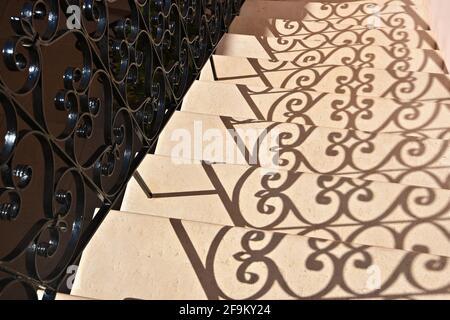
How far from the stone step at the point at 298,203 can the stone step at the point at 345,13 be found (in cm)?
224

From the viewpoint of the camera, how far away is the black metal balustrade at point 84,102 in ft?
4.25

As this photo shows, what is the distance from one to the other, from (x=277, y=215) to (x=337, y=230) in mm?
230

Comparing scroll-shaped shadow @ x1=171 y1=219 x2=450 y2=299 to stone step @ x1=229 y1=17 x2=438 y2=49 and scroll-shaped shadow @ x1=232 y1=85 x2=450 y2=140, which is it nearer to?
scroll-shaped shadow @ x1=232 y1=85 x2=450 y2=140

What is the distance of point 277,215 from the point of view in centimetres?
209

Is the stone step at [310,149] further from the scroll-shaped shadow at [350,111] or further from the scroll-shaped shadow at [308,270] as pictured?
the scroll-shaped shadow at [308,270]

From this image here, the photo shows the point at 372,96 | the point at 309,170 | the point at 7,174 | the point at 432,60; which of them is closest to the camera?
the point at 7,174

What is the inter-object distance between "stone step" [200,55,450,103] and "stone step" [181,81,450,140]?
0.25m

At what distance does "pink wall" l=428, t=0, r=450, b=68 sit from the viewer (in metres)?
3.45

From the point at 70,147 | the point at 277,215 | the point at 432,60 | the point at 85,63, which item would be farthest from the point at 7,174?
the point at 432,60

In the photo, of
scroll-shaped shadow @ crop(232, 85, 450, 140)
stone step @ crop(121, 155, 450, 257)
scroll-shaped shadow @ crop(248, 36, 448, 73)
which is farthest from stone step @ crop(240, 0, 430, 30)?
stone step @ crop(121, 155, 450, 257)

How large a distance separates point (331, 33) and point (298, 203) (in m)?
2.16

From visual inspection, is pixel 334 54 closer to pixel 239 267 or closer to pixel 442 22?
pixel 442 22

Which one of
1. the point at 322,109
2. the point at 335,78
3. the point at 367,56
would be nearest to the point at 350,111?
the point at 322,109

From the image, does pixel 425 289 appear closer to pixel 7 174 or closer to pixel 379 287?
pixel 379 287
